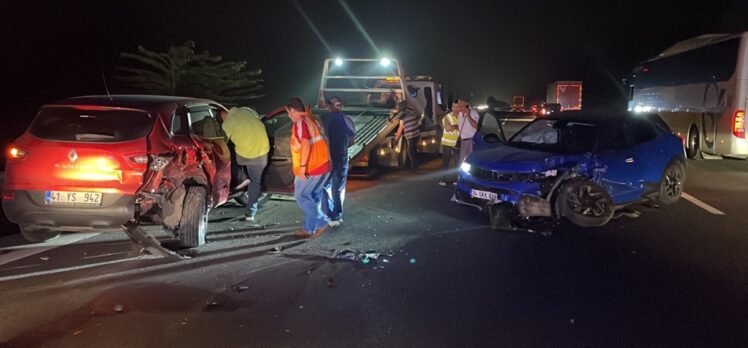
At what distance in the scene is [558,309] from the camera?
17.2 feet

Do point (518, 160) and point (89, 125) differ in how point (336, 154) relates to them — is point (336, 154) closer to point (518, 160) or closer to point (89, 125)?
point (518, 160)

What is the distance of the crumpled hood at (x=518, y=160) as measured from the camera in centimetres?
823

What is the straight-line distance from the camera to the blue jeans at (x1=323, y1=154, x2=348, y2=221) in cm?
840

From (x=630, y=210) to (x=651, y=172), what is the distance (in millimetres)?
650

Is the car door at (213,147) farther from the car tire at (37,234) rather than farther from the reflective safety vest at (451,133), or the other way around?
the reflective safety vest at (451,133)

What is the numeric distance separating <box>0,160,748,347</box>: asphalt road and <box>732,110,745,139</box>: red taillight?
22.9ft

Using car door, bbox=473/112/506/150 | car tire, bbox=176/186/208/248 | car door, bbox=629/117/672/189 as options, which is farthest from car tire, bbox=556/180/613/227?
car tire, bbox=176/186/208/248

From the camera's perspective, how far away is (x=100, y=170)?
650cm

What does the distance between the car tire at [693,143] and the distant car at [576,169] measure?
8150 mm

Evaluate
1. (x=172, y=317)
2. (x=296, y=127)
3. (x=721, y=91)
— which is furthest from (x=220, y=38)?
(x=172, y=317)

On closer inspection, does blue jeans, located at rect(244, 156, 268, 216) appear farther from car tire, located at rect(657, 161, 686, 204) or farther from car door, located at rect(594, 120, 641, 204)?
car tire, located at rect(657, 161, 686, 204)

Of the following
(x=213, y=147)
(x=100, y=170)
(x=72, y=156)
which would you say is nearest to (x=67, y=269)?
(x=100, y=170)

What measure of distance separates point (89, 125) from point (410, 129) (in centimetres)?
863

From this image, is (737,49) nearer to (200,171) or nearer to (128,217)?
(200,171)
